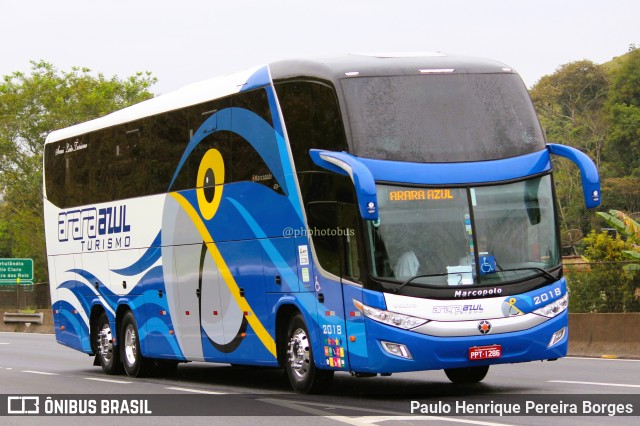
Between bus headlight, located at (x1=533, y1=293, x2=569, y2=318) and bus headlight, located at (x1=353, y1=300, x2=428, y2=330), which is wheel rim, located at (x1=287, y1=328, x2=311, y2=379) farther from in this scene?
bus headlight, located at (x1=533, y1=293, x2=569, y2=318)

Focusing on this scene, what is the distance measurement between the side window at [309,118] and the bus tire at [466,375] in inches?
140

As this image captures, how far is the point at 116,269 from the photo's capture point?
21.4 meters

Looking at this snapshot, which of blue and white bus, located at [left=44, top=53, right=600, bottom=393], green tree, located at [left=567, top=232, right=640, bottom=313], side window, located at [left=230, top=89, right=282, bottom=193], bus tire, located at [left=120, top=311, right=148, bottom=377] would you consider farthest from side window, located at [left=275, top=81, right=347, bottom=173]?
green tree, located at [left=567, top=232, right=640, bottom=313]

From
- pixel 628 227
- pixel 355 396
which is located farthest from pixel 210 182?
pixel 628 227

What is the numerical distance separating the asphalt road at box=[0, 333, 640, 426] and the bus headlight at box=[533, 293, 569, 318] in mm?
948

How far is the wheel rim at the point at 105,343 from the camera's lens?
21.9 m

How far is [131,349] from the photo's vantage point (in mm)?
21234

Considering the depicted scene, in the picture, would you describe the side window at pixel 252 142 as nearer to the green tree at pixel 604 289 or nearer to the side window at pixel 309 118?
the side window at pixel 309 118

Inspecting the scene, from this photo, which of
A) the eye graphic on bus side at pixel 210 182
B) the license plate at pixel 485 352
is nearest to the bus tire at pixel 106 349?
the eye graphic on bus side at pixel 210 182

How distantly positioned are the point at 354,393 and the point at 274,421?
327cm

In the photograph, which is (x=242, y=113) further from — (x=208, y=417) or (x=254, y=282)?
(x=208, y=417)

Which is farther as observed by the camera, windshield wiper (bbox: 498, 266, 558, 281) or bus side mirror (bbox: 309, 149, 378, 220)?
windshield wiper (bbox: 498, 266, 558, 281)

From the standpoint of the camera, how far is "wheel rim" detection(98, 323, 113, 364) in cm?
2191

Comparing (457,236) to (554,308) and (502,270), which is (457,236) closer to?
(502,270)
